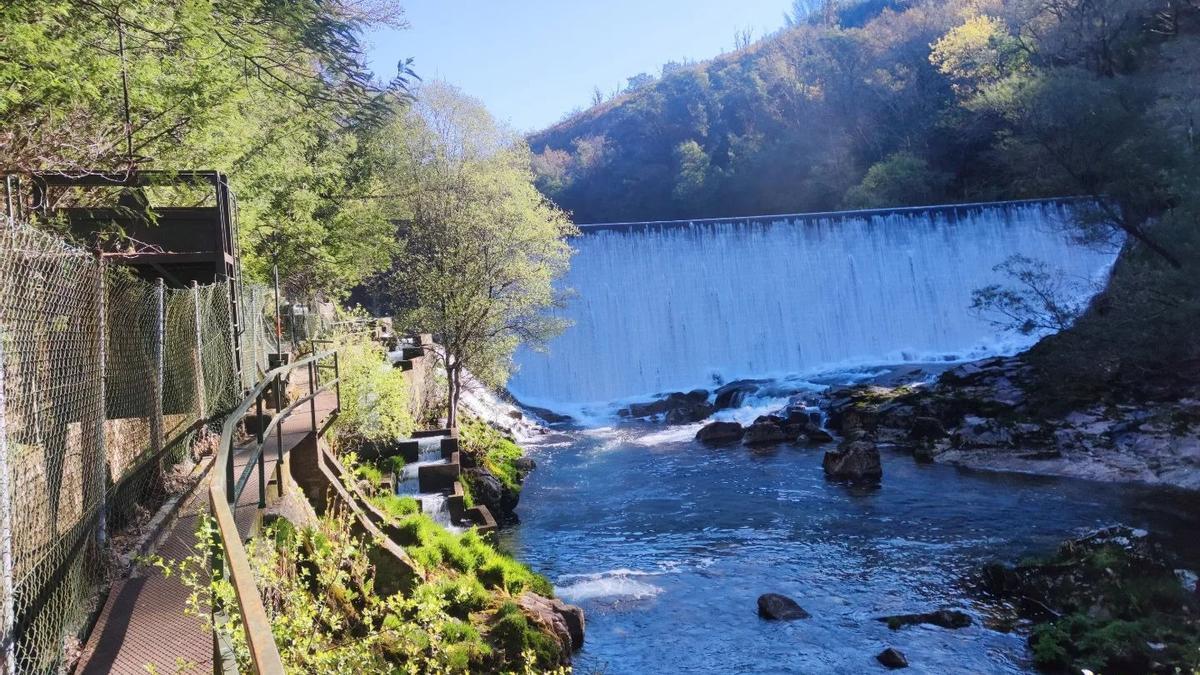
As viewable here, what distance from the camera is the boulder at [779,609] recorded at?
9273 mm

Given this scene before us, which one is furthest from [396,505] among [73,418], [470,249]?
[470,249]

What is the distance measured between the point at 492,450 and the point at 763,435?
254 inches

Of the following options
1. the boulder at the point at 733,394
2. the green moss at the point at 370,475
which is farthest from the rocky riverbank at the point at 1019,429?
the green moss at the point at 370,475

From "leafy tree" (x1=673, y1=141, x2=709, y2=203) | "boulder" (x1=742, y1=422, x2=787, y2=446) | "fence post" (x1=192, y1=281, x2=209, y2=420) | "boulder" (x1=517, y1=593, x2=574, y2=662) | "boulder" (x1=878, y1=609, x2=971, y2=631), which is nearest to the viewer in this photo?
"fence post" (x1=192, y1=281, x2=209, y2=420)

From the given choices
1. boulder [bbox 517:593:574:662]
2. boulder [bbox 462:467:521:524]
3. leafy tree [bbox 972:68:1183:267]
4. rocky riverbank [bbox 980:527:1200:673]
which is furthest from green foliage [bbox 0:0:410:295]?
leafy tree [bbox 972:68:1183:267]

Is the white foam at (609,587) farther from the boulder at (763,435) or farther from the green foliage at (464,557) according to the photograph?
the boulder at (763,435)

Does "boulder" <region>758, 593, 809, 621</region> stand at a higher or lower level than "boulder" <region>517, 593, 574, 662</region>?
lower

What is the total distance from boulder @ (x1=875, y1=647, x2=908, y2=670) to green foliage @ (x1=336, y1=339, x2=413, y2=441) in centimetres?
679

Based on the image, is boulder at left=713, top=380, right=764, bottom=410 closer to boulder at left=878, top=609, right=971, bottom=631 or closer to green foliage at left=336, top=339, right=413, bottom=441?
green foliage at left=336, top=339, right=413, bottom=441

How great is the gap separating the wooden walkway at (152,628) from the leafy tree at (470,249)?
12.7 metres

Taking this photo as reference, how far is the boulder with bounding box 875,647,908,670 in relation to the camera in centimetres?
797

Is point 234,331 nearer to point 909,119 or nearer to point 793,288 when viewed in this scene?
point 793,288

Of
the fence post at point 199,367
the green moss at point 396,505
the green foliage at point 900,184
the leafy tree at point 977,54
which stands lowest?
the green moss at point 396,505

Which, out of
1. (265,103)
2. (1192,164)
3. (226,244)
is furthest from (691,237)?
(226,244)
